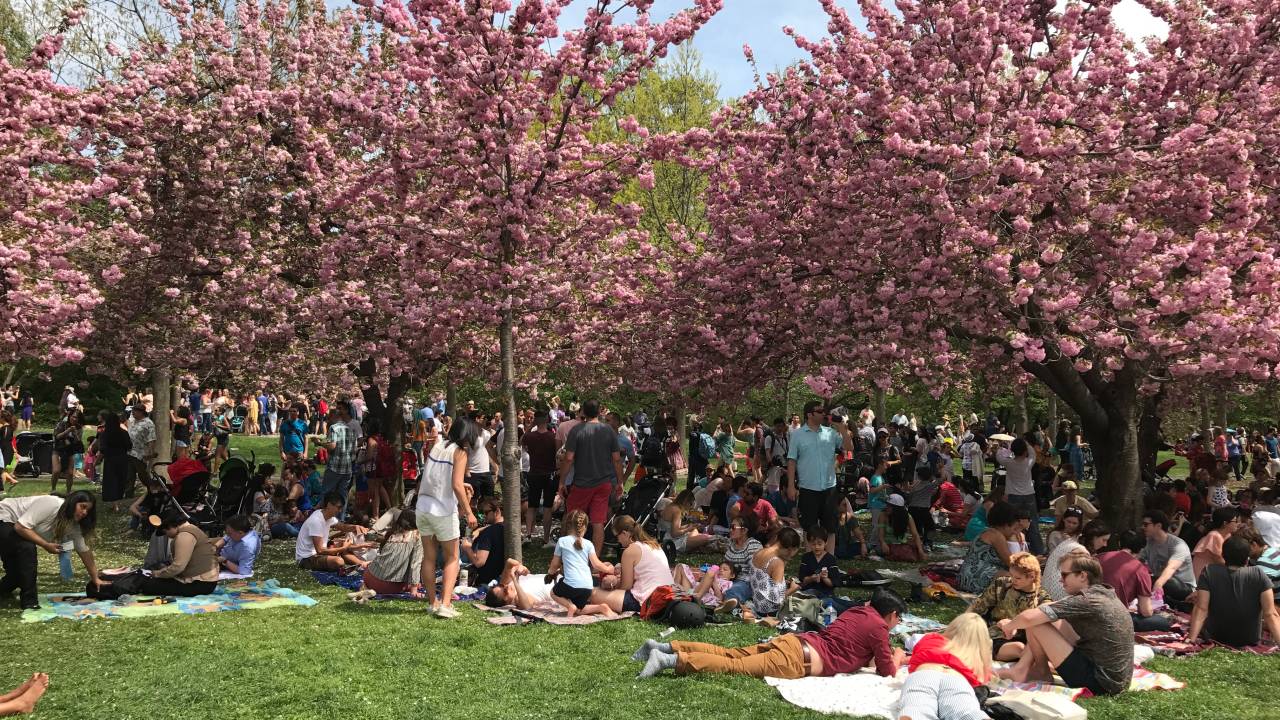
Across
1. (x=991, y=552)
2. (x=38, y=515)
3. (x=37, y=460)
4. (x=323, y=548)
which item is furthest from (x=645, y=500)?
(x=37, y=460)

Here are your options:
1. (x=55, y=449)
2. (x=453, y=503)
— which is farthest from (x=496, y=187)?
(x=55, y=449)

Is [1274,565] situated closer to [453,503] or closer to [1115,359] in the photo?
[1115,359]

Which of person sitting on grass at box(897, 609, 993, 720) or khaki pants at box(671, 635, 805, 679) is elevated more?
person sitting on grass at box(897, 609, 993, 720)

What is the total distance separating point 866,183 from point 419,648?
338 inches

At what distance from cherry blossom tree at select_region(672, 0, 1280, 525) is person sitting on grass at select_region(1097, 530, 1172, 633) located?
286 cm

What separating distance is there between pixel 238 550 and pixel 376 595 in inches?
90.6

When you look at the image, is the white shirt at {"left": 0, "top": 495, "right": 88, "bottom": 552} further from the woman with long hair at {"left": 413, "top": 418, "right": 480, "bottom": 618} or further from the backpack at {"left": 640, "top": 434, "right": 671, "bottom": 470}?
the backpack at {"left": 640, "top": 434, "right": 671, "bottom": 470}

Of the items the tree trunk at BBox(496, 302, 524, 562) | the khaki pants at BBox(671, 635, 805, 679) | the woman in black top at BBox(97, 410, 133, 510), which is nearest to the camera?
the khaki pants at BBox(671, 635, 805, 679)

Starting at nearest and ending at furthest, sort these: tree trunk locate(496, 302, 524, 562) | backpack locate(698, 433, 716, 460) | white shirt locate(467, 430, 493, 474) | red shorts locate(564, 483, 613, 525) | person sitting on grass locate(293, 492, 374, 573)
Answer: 1. tree trunk locate(496, 302, 524, 562)
2. person sitting on grass locate(293, 492, 374, 573)
3. red shorts locate(564, 483, 613, 525)
4. white shirt locate(467, 430, 493, 474)
5. backpack locate(698, 433, 716, 460)

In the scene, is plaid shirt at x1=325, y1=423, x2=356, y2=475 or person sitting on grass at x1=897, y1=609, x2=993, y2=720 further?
plaid shirt at x1=325, y1=423, x2=356, y2=475

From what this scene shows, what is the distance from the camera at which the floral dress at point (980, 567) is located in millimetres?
11633

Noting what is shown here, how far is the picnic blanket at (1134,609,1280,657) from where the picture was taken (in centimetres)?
925

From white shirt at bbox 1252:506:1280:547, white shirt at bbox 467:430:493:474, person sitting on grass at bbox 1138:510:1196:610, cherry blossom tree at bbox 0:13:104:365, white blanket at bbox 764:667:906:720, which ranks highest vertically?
cherry blossom tree at bbox 0:13:104:365

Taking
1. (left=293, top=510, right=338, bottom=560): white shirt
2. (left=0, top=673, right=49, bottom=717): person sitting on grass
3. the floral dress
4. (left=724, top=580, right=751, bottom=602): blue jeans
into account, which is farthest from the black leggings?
the floral dress
